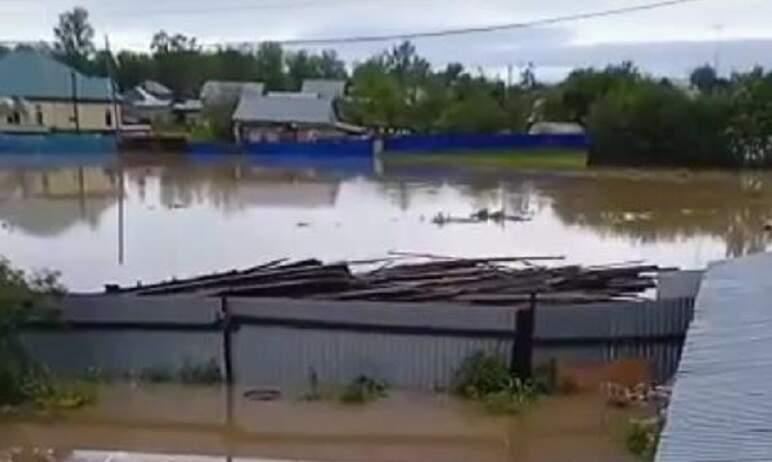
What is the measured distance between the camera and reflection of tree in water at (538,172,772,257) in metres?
25.2

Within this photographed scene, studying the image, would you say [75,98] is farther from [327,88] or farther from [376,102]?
[376,102]

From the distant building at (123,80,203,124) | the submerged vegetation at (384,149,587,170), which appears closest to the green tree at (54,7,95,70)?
the distant building at (123,80,203,124)

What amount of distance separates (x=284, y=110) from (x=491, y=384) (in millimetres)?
45971

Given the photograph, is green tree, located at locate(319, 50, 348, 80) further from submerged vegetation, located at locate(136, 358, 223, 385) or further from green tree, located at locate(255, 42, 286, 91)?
submerged vegetation, located at locate(136, 358, 223, 385)

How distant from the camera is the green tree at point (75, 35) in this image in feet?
260

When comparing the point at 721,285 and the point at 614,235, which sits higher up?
the point at 721,285

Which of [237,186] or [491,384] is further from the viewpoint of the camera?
[237,186]

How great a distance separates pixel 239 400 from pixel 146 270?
8648mm

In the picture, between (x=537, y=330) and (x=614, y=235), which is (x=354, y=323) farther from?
(x=614, y=235)

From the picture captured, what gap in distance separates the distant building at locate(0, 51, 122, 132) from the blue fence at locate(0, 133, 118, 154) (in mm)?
3465

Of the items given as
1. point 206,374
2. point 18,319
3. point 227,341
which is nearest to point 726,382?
point 227,341

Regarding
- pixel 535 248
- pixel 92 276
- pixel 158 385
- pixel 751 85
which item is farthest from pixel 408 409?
pixel 751 85

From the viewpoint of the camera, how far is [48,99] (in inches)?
2208

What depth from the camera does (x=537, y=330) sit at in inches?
425
